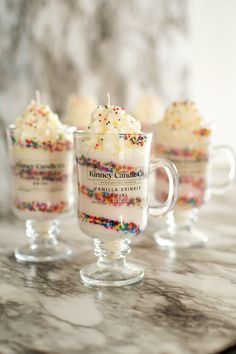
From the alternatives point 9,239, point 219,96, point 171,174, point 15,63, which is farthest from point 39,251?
point 219,96

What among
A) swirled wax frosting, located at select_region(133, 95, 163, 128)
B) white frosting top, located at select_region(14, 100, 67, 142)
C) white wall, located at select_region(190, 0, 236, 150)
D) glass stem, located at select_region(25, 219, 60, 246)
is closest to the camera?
white frosting top, located at select_region(14, 100, 67, 142)

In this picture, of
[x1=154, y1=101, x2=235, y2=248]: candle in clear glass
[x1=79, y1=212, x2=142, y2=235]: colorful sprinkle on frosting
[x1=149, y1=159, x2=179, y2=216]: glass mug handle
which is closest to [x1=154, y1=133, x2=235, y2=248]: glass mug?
[x1=154, y1=101, x2=235, y2=248]: candle in clear glass

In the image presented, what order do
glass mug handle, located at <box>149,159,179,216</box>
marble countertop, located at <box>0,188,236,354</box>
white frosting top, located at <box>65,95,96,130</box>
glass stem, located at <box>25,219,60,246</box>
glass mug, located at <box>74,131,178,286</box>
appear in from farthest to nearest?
white frosting top, located at <box>65,95,96,130</box> → glass stem, located at <box>25,219,60,246</box> → glass mug handle, located at <box>149,159,179,216</box> → glass mug, located at <box>74,131,178,286</box> → marble countertop, located at <box>0,188,236,354</box>

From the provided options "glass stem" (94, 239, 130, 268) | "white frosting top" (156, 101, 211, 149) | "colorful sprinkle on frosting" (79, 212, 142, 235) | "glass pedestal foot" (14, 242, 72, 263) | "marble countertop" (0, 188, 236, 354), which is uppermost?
"white frosting top" (156, 101, 211, 149)

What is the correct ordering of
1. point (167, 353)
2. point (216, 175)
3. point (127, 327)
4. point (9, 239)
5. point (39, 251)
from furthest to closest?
point (216, 175) < point (9, 239) < point (39, 251) < point (127, 327) < point (167, 353)

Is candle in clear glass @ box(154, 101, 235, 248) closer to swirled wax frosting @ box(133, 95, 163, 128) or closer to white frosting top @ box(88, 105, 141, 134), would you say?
white frosting top @ box(88, 105, 141, 134)

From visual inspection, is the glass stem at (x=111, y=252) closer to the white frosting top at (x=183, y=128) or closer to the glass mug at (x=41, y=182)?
the glass mug at (x=41, y=182)

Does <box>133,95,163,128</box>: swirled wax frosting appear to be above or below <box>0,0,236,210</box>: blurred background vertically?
below

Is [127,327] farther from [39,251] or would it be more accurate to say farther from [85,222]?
[39,251]
